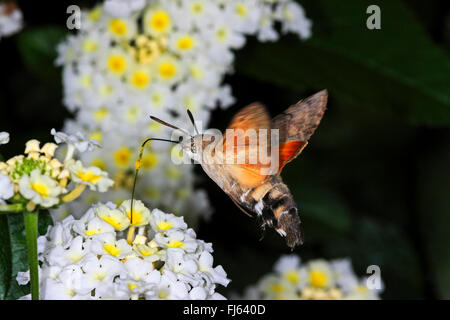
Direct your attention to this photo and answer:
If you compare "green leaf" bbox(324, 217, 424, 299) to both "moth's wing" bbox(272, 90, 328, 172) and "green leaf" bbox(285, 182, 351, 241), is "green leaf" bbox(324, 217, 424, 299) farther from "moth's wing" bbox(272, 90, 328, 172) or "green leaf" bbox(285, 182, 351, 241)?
"moth's wing" bbox(272, 90, 328, 172)

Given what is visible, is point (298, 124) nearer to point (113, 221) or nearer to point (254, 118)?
point (254, 118)

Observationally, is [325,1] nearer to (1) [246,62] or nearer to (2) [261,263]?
(1) [246,62]

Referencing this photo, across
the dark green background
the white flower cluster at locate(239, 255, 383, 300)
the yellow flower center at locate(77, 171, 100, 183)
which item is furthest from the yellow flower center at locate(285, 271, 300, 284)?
the yellow flower center at locate(77, 171, 100, 183)

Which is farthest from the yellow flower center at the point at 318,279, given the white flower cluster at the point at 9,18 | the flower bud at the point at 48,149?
the white flower cluster at the point at 9,18

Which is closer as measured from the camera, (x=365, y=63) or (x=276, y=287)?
(x=276, y=287)

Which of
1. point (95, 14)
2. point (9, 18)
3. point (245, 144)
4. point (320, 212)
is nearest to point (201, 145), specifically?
point (245, 144)
